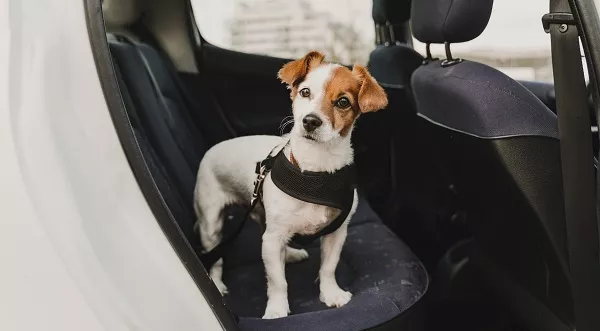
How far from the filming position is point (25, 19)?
115cm

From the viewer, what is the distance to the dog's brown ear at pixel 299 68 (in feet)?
6.46

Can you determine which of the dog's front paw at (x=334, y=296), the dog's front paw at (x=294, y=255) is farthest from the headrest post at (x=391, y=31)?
the dog's front paw at (x=334, y=296)

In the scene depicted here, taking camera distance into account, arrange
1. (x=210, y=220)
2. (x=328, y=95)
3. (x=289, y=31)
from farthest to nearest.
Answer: (x=289, y=31) → (x=210, y=220) → (x=328, y=95)

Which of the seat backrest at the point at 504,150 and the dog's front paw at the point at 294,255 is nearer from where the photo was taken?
the seat backrest at the point at 504,150

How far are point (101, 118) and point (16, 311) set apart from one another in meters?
0.37

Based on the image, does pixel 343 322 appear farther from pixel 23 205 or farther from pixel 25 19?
pixel 25 19

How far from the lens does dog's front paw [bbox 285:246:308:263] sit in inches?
93.4

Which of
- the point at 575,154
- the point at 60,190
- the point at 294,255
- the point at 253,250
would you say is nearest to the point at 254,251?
the point at 253,250

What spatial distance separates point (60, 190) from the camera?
1.15 meters

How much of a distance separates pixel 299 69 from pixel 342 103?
0.57 ft

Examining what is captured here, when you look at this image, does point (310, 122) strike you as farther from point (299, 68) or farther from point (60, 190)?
point (60, 190)

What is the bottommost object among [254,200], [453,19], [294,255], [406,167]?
[406,167]

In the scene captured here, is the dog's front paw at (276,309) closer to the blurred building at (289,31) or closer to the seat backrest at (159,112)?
the seat backrest at (159,112)

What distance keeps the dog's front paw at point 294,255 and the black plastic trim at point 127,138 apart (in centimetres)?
105
